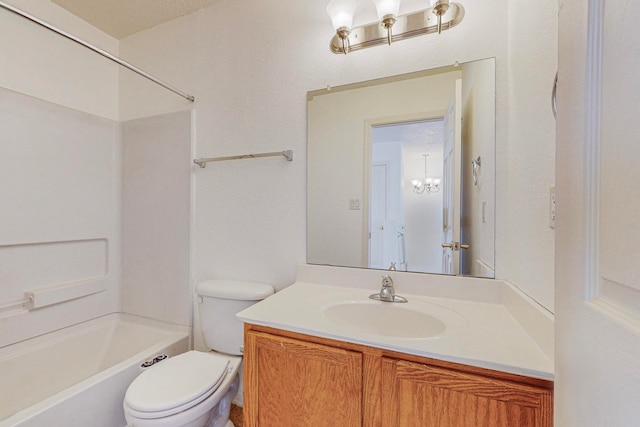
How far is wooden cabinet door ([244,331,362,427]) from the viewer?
833 mm

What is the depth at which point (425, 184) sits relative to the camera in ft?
4.32

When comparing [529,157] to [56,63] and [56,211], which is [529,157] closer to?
[56,211]

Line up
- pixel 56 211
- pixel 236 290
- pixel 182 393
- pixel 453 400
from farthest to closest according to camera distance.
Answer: pixel 56 211, pixel 236 290, pixel 182 393, pixel 453 400

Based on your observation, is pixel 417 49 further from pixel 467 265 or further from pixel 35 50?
pixel 35 50

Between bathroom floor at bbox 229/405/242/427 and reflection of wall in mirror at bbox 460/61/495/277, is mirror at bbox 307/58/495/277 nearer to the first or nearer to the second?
reflection of wall in mirror at bbox 460/61/495/277

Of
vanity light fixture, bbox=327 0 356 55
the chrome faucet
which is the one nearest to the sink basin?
the chrome faucet

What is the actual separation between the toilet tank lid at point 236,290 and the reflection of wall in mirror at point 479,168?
986 millimetres

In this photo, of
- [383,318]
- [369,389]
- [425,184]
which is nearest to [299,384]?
[369,389]

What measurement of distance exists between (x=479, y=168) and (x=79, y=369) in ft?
8.24

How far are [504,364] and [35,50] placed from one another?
2678 millimetres

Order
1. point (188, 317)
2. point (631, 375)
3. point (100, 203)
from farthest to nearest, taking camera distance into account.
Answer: point (100, 203), point (188, 317), point (631, 375)

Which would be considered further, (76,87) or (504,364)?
(76,87)

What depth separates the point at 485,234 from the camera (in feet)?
3.72

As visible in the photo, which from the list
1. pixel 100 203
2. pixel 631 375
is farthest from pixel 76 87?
pixel 631 375
